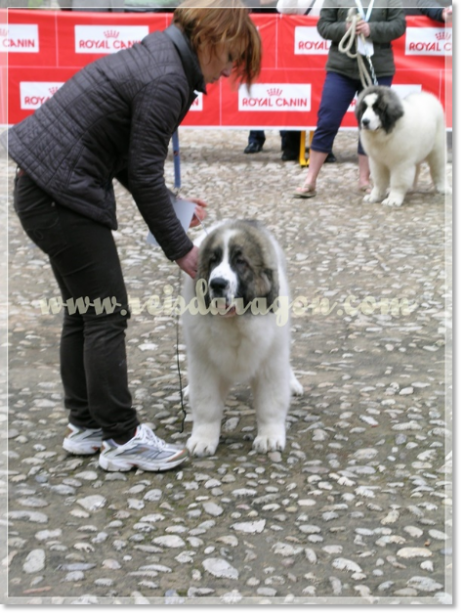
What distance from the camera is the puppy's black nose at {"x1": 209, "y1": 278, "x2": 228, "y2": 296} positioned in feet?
10.2

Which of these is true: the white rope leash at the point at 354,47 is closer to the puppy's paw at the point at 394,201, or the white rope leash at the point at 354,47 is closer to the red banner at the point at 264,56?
the puppy's paw at the point at 394,201

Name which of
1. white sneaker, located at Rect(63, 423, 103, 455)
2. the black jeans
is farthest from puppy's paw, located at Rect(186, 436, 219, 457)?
white sneaker, located at Rect(63, 423, 103, 455)

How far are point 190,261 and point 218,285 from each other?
A: 202 mm

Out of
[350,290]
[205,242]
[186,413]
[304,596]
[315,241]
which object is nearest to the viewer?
[304,596]

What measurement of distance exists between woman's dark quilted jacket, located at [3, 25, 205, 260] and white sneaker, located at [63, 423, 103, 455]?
42.5 inches

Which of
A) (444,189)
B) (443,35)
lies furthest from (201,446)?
(443,35)

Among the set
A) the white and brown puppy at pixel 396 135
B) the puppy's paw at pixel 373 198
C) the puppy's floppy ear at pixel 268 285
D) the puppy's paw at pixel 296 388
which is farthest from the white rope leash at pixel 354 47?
the puppy's floppy ear at pixel 268 285

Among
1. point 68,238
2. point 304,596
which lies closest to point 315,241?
point 68,238

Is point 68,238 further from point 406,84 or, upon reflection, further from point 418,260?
point 406,84

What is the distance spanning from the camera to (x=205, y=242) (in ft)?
10.7

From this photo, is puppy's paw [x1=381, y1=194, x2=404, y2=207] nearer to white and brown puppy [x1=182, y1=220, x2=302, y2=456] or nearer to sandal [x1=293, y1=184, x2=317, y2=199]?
sandal [x1=293, y1=184, x2=317, y2=199]

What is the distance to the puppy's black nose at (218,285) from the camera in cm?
312

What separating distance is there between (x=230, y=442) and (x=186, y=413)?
39 cm

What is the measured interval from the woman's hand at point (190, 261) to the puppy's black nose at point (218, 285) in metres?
0.16
